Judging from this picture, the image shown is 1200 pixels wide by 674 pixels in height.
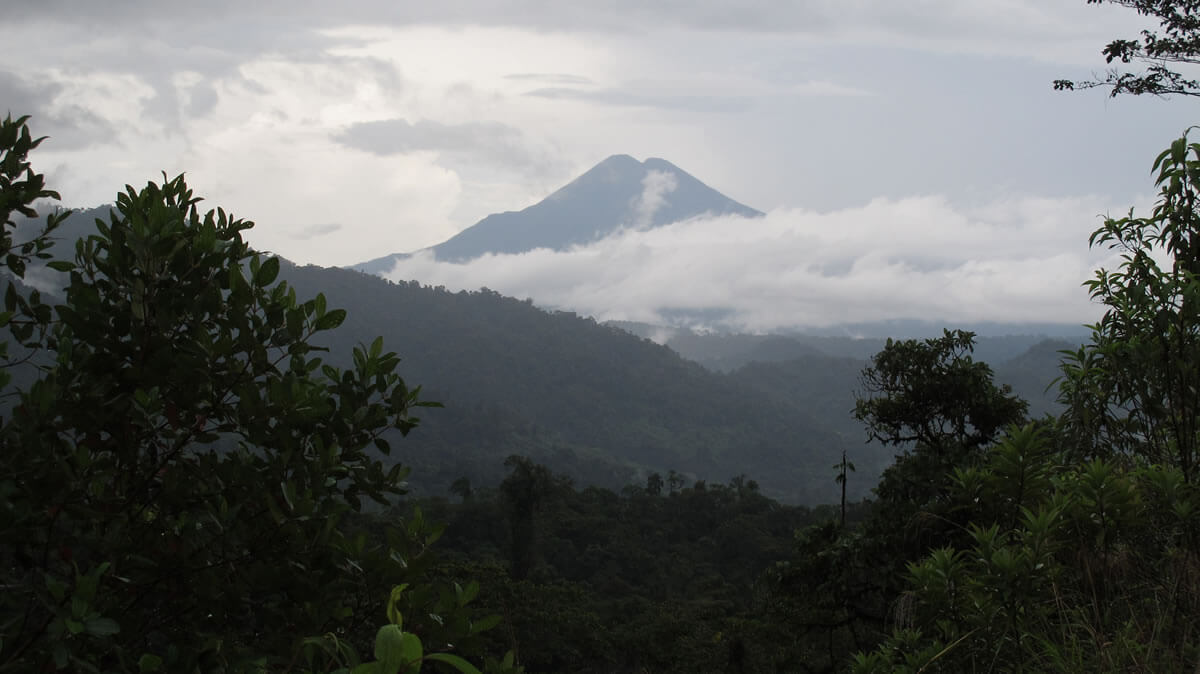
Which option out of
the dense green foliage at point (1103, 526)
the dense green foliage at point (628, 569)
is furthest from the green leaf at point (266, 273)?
the dense green foliage at point (628, 569)

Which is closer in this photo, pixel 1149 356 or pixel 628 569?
pixel 1149 356

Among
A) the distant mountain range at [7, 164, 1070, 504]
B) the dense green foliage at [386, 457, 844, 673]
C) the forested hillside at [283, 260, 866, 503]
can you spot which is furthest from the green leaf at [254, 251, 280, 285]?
the forested hillside at [283, 260, 866, 503]

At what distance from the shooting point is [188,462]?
7.68 ft

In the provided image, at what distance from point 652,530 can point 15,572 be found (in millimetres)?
45072

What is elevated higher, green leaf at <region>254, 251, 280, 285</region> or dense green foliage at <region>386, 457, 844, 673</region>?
green leaf at <region>254, 251, 280, 285</region>

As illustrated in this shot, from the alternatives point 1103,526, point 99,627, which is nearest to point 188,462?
point 99,627

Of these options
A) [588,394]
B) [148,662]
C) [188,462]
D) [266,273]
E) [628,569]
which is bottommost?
[628,569]

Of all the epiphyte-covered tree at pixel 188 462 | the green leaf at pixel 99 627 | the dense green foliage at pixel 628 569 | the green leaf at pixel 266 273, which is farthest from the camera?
the dense green foliage at pixel 628 569

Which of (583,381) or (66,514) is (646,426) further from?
(66,514)

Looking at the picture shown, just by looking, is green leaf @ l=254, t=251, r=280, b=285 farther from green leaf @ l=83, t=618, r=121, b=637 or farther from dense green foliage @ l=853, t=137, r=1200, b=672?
dense green foliage @ l=853, t=137, r=1200, b=672

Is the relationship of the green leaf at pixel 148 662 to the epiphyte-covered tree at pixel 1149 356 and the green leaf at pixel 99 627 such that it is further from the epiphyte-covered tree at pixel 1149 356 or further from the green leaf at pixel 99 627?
the epiphyte-covered tree at pixel 1149 356

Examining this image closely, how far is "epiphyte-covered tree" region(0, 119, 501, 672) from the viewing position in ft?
6.74

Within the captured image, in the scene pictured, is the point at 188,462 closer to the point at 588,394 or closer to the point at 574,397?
the point at 574,397

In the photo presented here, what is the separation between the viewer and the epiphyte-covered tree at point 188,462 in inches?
80.9
